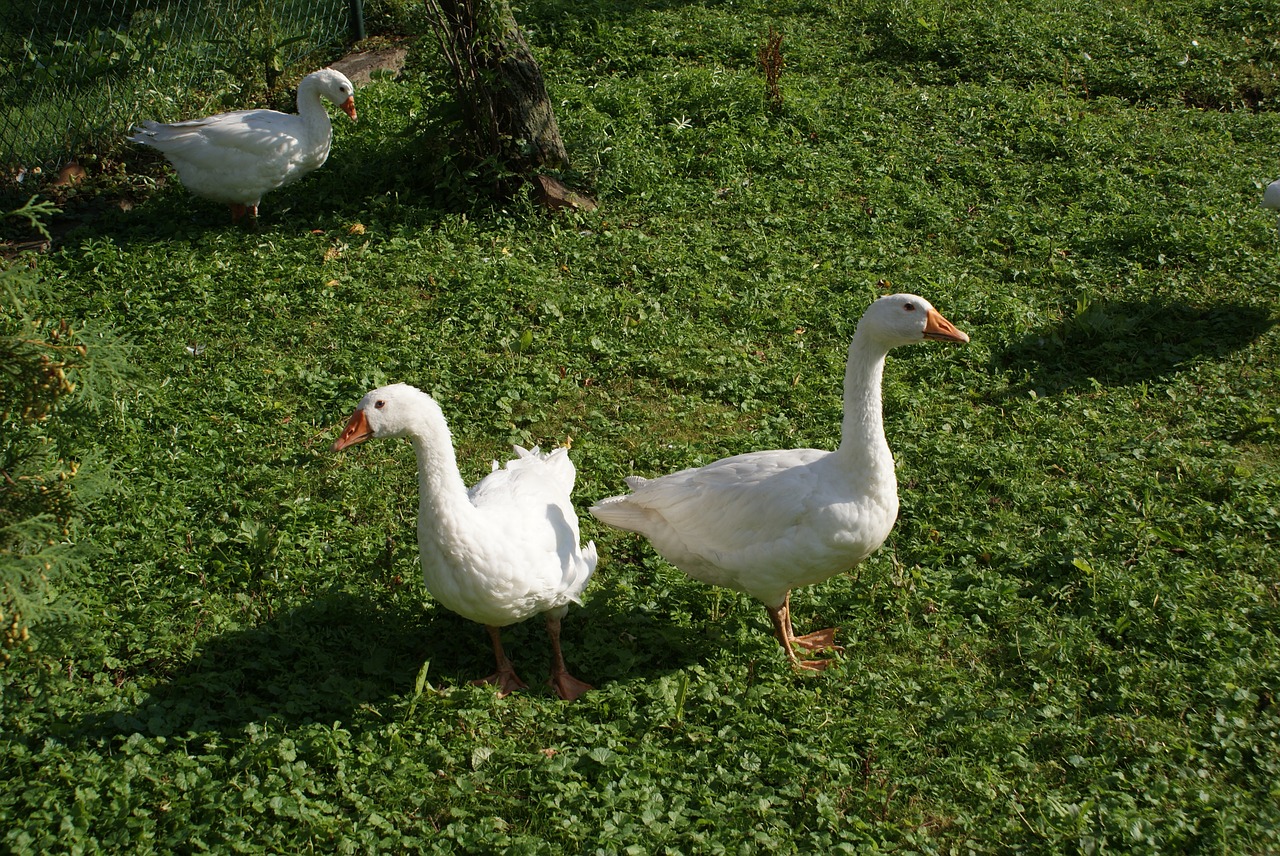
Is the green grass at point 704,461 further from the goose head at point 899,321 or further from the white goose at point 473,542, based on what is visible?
the goose head at point 899,321

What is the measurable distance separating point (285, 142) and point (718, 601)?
5.10m

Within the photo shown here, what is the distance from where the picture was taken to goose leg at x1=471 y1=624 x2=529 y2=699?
14.4 ft

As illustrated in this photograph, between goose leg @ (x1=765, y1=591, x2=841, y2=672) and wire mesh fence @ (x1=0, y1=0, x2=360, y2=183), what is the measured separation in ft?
23.6

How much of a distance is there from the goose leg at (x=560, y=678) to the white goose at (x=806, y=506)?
24.0 inches

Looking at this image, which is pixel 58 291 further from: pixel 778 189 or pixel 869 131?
pixel 869 131

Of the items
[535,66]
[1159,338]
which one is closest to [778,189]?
[535,66]

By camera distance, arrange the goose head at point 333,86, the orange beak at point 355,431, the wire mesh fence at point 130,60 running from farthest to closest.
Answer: the wire mesh fence at point 130,60, the goose head at point 333,86, the orange beak at point 355,431

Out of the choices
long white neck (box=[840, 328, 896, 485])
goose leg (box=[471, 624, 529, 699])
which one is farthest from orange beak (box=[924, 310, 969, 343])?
goose leg (box=[471, 624, 529, 699])

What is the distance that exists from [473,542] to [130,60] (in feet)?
23.8

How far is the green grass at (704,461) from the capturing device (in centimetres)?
386

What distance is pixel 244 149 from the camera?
7543mm

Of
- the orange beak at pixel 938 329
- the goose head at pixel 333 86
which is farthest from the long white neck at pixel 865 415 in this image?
the goose head at pixel 333 86

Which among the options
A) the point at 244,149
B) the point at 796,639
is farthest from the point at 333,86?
the point at 796,639

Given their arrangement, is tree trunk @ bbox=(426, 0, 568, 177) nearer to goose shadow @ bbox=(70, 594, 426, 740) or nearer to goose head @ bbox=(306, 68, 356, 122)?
goose head @ bbox=(306, 68, 356, 122)
